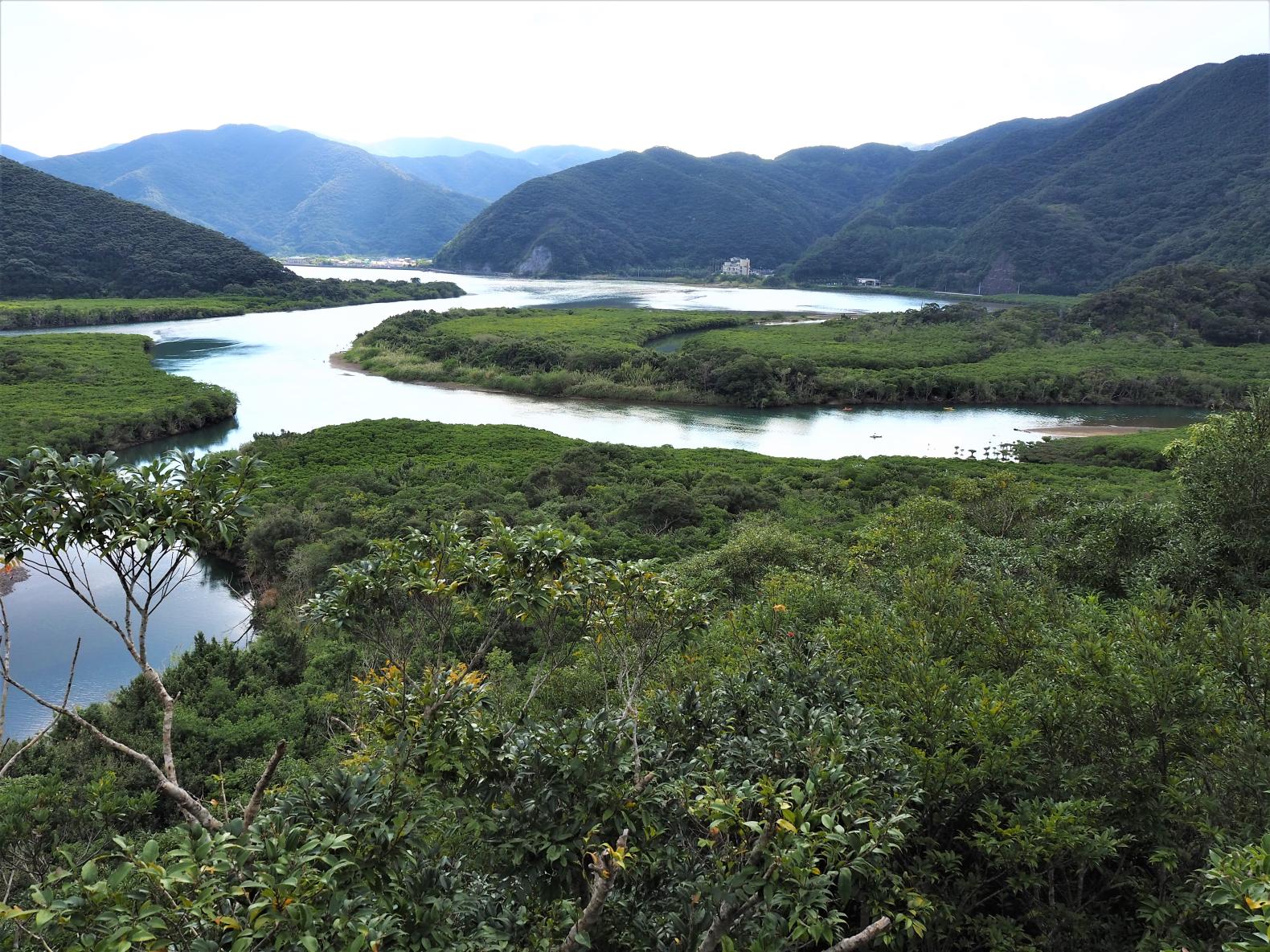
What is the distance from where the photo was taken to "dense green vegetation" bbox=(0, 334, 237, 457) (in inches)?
1316

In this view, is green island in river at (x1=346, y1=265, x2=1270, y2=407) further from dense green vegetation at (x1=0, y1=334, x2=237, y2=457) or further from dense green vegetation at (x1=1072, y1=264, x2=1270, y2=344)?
dense green vegetation at (x1=0, y1=334, x2=237, y2=457)

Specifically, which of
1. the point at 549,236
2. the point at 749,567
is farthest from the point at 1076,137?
the point at 749,567

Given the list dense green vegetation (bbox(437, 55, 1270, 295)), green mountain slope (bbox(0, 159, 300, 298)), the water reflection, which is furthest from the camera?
dense green vegetation (bbox(437, 55, 1270, 295))

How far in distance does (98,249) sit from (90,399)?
7921 centimetres

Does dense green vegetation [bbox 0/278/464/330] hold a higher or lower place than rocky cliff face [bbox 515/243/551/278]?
lower

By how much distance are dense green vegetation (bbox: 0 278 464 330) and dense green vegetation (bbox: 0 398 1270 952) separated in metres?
85.5

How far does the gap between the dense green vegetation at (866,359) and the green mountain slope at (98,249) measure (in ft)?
162

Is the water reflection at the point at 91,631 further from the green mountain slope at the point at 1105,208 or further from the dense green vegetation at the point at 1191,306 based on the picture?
the green mountain slope at the point at 1105,208

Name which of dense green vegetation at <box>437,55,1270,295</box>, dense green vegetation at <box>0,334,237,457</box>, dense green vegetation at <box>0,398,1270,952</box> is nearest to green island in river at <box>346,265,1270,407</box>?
dense green vegetation at <box>0,334,237,457</box>

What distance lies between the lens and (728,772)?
215 inches

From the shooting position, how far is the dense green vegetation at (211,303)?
251 ft

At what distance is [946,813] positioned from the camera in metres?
5.48

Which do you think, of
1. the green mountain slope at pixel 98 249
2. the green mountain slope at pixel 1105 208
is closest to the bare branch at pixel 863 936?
the green mountain slope at pixel 98 249

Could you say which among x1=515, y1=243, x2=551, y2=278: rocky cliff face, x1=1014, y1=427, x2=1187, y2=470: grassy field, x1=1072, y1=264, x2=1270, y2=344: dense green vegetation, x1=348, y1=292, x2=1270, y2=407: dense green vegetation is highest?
x1=515, y1=243, x2=551, y2=278: rocky cliff face
